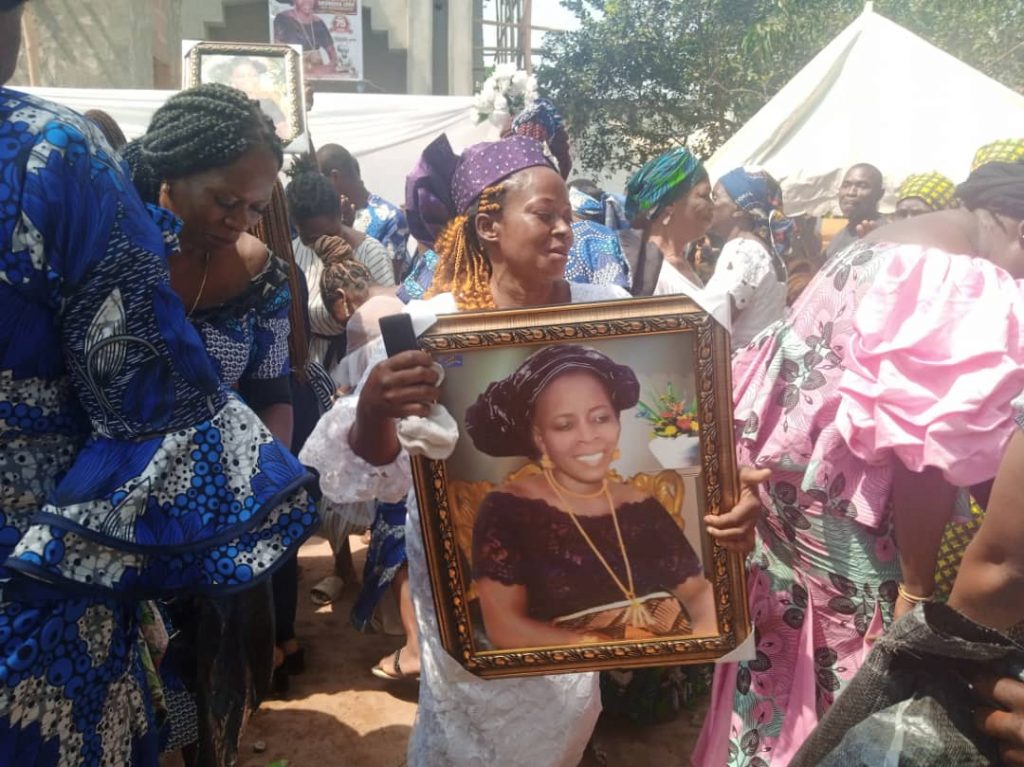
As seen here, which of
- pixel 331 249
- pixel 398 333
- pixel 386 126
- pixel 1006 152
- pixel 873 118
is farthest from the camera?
pixel 386 126

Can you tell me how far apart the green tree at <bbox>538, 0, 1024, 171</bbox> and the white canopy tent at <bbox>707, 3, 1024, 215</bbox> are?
23.1 ft

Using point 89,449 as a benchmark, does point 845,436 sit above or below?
below

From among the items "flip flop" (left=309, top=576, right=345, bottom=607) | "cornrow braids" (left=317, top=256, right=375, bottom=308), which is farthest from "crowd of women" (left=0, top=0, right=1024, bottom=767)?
"flip flop" (left=309, top=576, right=345, bottom=607)

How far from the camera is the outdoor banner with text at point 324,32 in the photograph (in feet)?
72.4

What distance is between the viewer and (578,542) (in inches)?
74.4

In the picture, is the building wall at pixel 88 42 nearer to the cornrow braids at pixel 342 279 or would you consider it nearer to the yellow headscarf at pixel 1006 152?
the cornrow braids at pixel 342 279

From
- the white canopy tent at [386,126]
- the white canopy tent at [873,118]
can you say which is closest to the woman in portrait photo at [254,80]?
the white canopy tent at [386,126]

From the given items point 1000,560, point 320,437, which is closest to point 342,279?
point 320,437

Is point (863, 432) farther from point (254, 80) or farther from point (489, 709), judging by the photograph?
point (254, 80)

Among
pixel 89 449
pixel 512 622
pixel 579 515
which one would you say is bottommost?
pixel 512 622

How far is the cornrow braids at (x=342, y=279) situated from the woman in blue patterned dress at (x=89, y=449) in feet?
8.81

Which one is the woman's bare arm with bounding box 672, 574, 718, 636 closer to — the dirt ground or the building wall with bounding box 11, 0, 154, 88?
the dirt ground

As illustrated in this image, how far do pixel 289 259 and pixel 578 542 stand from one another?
154 cm

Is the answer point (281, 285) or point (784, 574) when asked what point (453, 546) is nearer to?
point (281, 285)
